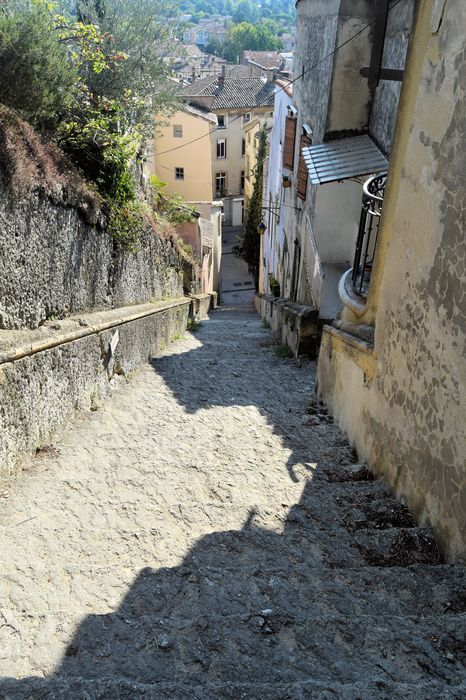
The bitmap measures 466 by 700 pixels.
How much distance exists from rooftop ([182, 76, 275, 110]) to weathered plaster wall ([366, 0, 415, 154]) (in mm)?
35205

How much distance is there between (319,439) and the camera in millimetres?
6219

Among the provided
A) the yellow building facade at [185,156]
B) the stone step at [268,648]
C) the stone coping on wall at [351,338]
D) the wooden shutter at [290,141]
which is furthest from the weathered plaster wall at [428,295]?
the yellow building facade at [185,156]

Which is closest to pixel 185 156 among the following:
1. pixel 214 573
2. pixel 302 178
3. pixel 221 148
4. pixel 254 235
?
pixel 254 235

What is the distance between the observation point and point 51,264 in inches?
216

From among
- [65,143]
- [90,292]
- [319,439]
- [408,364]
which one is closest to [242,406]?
[319,439]

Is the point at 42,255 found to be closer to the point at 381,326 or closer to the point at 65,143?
the point at 65,143

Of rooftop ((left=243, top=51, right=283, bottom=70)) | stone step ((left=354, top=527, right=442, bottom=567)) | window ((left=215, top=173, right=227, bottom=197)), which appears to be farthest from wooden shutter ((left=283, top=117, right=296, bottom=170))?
rooftop ((left=243, top=51, right=283, bottom=70))

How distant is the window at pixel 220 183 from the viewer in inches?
1650

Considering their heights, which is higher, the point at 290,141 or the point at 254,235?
the point at 290,141

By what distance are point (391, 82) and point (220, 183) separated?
117 ft

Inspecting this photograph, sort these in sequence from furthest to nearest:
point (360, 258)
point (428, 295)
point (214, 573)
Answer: point (360, 258) < point (428, 295) < point (214, 573)

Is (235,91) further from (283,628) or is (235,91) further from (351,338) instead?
(283,628)

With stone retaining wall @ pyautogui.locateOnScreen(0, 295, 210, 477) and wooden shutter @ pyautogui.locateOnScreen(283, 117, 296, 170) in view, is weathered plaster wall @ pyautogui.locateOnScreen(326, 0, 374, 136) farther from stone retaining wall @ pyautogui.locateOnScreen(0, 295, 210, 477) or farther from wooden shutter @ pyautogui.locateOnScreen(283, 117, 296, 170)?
stone retaining wall @ pyautogui.locateOnScreen(0, 295, 210, 477)

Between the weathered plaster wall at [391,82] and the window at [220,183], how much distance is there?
3435cm
